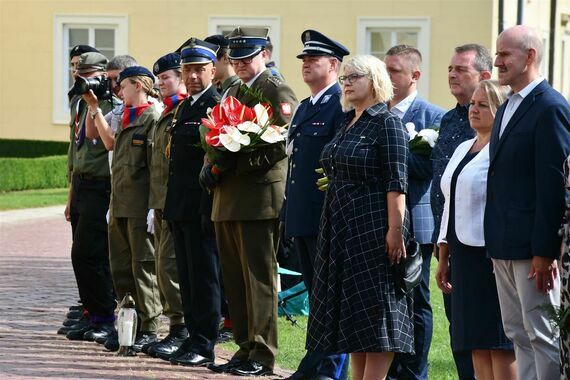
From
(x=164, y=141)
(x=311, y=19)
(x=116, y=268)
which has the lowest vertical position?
(x=116, y=268)

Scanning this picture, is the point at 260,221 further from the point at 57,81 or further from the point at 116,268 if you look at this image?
the point at 57,81

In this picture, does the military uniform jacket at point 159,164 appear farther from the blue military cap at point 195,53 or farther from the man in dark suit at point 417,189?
the man in dark suit at point 417,189

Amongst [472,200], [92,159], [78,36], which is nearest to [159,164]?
[92,159]

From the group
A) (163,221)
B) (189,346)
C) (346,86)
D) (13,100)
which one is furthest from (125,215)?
(13,100)

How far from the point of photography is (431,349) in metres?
8.91

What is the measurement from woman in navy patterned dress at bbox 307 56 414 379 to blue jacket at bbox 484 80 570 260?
2.52 ft

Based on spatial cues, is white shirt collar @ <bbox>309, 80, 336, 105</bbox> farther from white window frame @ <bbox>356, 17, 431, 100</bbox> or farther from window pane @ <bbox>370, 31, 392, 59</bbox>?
window pane @ <bbox>370, 31, 392, 59</bbox>

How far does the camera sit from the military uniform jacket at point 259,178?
25.8ft

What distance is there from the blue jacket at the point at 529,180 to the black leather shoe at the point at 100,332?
4384 millimetres

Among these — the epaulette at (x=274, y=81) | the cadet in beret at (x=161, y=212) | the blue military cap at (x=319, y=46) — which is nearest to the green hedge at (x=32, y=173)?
the cadet in beret at (x=161, y=212)

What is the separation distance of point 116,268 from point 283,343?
140 centimetres

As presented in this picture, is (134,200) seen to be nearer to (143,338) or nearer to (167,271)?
(167,271)

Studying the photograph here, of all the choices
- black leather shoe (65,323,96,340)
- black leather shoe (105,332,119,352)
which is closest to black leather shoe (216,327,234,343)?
black leather shoe (105,332,119,352)

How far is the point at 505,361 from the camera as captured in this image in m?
6.21
